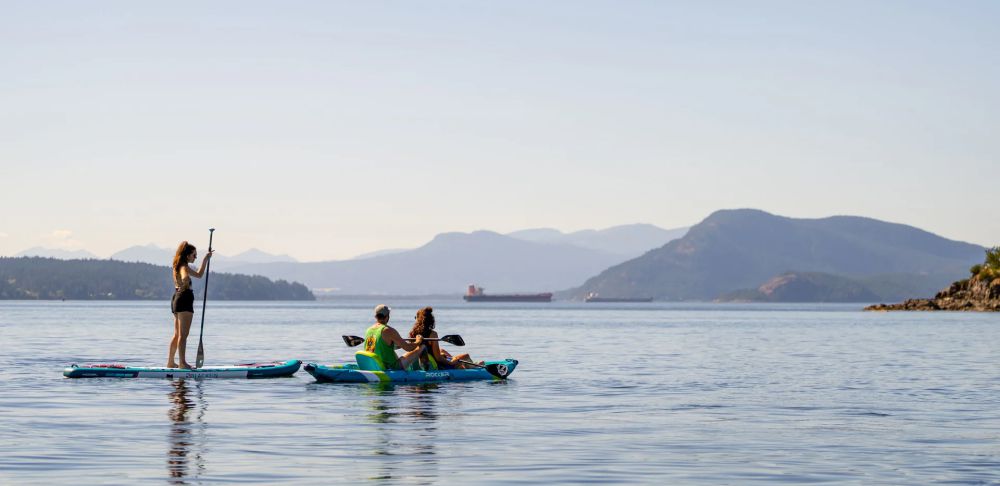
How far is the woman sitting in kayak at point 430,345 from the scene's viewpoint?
1366 inches

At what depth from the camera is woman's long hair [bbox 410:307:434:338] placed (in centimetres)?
3438

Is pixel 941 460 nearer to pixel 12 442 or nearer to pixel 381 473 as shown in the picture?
pixel 381 473

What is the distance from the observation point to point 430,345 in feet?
118

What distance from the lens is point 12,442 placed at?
21531mm

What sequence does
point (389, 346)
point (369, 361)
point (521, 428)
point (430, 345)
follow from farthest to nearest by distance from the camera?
point (430, 345) → point (369, 361) → point (389, 346) → point (521, 428)

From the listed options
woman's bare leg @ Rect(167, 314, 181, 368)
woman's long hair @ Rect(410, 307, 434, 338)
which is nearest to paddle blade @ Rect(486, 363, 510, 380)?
woman's long hair @ Rect(410, 307, 434, 338)

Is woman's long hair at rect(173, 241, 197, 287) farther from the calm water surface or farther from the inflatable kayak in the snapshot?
the inflatable kayak

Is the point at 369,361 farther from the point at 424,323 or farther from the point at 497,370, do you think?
the point at 497,370

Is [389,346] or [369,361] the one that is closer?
[389,346]

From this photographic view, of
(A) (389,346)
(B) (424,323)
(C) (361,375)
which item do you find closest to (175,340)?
(C) (361,375)

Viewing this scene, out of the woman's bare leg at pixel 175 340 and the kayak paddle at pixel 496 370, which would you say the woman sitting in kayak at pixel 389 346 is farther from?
the woman's bare leg at pixel 175 340

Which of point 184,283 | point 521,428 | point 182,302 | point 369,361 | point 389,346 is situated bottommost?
point 521,428

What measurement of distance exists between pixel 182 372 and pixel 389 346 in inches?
212

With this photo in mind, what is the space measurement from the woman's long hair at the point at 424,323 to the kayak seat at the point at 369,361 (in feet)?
4.24
